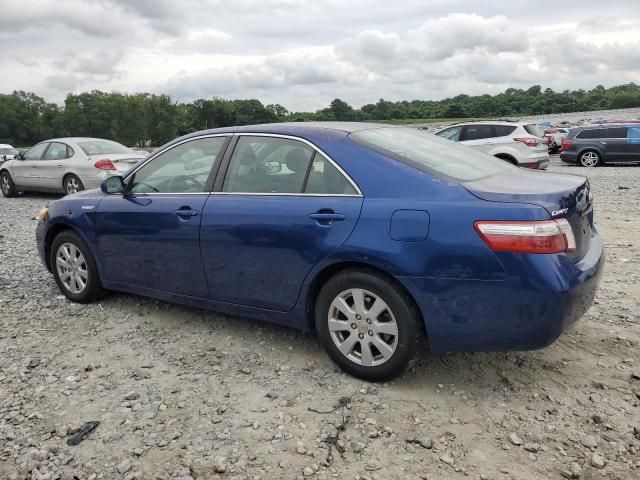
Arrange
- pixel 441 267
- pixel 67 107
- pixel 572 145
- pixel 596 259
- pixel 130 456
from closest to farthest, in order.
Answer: pixel 130 456
pixel 441 267
pixel 596 259
pixel 572 145
pixel 67 107

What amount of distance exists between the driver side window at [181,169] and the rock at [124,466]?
6.42ft

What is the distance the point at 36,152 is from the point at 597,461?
13.5 m

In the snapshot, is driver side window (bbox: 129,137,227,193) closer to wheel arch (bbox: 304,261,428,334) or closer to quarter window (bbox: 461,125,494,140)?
wheel arch (bbox: 304,261,428,334)

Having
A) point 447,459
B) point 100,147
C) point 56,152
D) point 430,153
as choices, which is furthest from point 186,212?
point 56,152

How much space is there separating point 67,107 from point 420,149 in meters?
90.0

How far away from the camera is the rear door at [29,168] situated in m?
13.0

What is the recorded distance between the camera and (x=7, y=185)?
557 inches

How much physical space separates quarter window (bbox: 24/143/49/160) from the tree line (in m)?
48.5

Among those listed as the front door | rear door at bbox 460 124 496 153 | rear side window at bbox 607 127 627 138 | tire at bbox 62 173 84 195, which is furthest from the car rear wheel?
rear side window at bbox 607 127 627 138

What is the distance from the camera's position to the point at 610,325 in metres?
4.21

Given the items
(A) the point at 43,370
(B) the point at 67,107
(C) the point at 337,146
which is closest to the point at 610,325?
(C) the point at 337,146

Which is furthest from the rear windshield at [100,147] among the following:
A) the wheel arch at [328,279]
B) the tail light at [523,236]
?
the tail light at [523,236]

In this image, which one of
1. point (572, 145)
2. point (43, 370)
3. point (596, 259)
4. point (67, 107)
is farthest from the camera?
point (67, 107)

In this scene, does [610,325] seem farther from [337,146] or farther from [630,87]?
[630,87]
